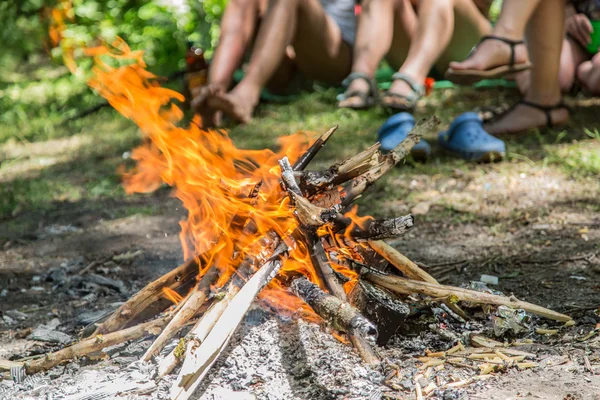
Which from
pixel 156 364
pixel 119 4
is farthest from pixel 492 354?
pixel 119 4

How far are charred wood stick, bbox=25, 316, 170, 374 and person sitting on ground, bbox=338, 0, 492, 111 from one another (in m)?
2.84

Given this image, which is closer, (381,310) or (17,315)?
(381,310)

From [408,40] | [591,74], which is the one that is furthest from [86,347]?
[591,74]

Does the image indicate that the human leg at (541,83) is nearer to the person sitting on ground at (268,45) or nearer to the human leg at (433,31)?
the human leg at (433,31)

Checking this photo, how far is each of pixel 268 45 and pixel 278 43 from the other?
8cm

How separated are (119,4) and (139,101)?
6.27 meters

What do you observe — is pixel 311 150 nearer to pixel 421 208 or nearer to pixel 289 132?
pixel 421 208

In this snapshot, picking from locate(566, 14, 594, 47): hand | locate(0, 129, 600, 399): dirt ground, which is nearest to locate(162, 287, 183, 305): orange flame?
locate(0, 129, 600, 399): dirt ground

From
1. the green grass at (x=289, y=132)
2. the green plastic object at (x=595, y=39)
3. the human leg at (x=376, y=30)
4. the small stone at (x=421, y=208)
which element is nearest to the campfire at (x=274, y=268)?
the small stone at (x=421, y=208)

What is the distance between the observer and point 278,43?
5109 millimetres

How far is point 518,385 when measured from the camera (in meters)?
1.82

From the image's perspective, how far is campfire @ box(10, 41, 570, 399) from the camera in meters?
1.93

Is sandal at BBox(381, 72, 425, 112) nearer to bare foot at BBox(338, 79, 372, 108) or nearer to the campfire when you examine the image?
bare foot at BBox(338, 79, 372, 108)

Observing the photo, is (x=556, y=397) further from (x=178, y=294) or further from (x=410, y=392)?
(x=178, y=294)
